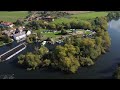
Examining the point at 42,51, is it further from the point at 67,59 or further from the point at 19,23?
the point at 19,23

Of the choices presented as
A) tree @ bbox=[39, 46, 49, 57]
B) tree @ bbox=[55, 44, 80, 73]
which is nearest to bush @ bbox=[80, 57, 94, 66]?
tree @ bbox=[55, 44, 80, 73]

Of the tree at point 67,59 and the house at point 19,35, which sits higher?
the house at point 19,35

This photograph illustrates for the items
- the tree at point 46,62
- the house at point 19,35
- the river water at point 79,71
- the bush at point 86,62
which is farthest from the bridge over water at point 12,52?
the bush at point 86,62

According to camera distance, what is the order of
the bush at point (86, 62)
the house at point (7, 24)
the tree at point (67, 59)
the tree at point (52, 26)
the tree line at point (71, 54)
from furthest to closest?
the tree at point (52, 26), the house at point (7, 24), the bush at point (86, 62), the tree line at point (71, 54), the tree at point (67, 59)

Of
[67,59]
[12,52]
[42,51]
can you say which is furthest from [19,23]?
[67,59]

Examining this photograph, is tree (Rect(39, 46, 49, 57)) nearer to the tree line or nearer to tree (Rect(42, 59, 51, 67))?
the tree line

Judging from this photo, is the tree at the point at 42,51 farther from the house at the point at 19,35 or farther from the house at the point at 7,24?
the house at the point at 7,24
